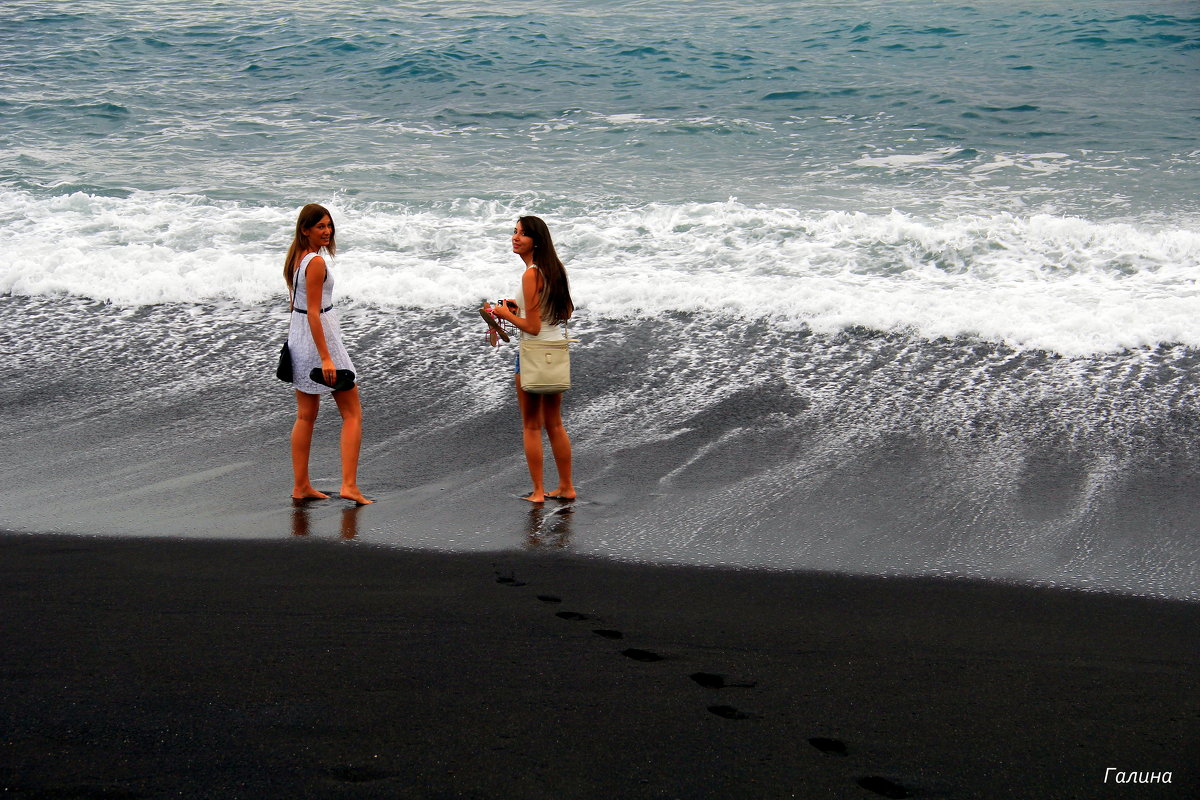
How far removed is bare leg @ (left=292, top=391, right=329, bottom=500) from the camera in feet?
15.8

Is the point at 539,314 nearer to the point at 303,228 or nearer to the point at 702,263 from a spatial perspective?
the point at 303,228

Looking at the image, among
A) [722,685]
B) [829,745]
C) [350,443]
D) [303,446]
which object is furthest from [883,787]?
[303,446]

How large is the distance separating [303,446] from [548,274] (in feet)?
4.78

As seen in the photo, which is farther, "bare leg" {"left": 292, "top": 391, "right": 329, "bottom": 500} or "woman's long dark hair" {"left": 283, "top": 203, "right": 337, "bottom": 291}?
"bare leg" {"left": 292, "top": 391, "right": 329, "bottom": 500}

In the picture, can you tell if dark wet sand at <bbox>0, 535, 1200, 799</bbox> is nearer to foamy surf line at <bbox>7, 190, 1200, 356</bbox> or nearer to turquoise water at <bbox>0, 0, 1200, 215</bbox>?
foamy surf line at <bbox>7, 190, 1200, 356</bbox>

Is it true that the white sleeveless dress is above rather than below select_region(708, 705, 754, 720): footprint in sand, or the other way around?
above

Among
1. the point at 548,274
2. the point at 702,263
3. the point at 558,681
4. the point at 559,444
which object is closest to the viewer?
the point at 558,681

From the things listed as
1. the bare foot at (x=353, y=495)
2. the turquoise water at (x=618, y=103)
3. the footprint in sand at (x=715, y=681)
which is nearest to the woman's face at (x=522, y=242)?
the bare foot at (x=353, y=495)

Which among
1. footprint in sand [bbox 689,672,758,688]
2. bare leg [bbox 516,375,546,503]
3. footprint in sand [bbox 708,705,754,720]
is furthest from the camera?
bare leg [bbox 516,375,546,503]

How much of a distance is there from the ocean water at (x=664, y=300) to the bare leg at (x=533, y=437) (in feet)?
0.70

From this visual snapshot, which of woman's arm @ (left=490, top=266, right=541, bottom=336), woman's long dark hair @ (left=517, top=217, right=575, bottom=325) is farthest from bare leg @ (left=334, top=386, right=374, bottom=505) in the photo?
woman's long dark hair @ (left=517, top=217, right=575, bottom=325)

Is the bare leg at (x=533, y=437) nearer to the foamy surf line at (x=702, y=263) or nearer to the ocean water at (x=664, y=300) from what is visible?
the ocean water at (x=664, y=300)

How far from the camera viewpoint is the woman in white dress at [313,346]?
15.2 feet

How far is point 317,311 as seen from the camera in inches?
185
